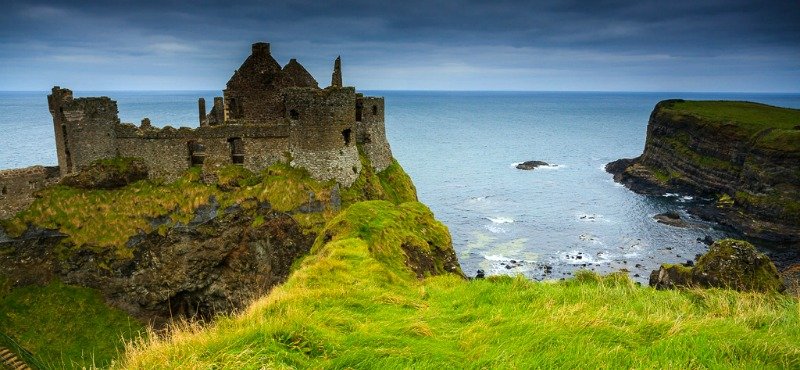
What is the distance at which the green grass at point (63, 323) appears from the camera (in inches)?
1069

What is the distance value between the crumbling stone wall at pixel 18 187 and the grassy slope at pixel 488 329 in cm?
2848

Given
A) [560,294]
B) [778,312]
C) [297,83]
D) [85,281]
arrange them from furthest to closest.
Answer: [297,83] < [85,281] < [560,294] < [778,312]

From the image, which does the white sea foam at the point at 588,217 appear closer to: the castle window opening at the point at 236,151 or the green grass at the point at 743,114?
the green grass at the point at 743,114

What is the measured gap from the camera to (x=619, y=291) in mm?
11219

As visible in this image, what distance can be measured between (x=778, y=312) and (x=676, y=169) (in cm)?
9921

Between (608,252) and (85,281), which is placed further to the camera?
(608,252)

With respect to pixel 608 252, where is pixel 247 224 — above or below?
above

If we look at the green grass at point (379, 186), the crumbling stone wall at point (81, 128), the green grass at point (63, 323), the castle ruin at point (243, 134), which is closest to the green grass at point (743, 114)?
the green grass at point (379, 186)

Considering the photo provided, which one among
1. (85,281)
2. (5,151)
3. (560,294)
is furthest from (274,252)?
(5,151)

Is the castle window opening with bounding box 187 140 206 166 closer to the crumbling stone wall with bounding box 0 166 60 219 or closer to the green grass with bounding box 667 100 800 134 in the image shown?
the crumbling stone wall with bounding box 0 166 60 219

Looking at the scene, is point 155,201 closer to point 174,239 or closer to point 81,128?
point 174,239

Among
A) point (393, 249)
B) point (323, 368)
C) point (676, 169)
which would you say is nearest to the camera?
point (323, 368)

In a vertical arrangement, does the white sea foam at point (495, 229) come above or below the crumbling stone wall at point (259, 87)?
below

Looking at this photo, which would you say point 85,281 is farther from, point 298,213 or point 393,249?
point 393,249
